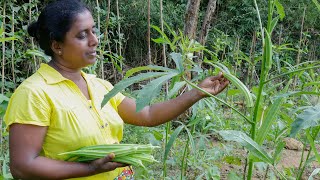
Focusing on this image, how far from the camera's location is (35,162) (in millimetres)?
1230

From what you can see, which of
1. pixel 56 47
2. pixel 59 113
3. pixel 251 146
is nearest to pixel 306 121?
pixel 251 146

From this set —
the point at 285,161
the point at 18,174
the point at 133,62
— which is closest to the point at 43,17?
the point at 18,174

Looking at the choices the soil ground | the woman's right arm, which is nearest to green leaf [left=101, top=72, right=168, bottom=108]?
the woman's right arm

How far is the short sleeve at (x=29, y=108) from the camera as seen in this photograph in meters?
1.22

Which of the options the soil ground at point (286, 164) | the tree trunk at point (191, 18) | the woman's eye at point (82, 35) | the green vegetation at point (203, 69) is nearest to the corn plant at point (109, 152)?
the green vegetation at point (203, 69)

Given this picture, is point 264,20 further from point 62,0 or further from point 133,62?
point 62,0

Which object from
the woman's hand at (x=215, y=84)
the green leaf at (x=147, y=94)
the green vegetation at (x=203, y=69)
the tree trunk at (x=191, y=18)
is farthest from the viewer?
the tree trunk at (x=191, y=18)

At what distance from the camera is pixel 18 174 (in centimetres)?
126

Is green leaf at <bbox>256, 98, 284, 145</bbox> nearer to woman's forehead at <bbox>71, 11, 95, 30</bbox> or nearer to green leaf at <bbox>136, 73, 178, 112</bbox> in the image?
green leaf at <bbox>136, 73, 178, 112</bbox>

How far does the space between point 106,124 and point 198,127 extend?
8.63 ft

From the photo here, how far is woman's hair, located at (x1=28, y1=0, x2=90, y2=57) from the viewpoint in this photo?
1.36m

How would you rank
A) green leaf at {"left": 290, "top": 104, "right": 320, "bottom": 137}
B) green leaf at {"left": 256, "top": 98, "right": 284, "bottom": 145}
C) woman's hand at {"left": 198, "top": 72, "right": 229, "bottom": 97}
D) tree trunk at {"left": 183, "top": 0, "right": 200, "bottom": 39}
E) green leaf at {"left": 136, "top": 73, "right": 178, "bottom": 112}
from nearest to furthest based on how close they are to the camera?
green leaf at {"left": 290, "top": 104, "right": 320, "bottom": 137} → green leaf at {"left": 136, "top": 73, "right": 178, "bottom": 112} → green leaf at {"left": 256, "top": 98, "right": 284, "bottom": 145} → woman's hand at {"left": 198, "top": 72, "right": 229, "bottom": 97} → tree trunk at {"left": 183, "top": 0, "right": 200, "bottom": 39}

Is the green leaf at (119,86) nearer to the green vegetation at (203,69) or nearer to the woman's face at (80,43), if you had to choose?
the green vegetation at (203,69)

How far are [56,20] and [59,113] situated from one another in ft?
1.05
